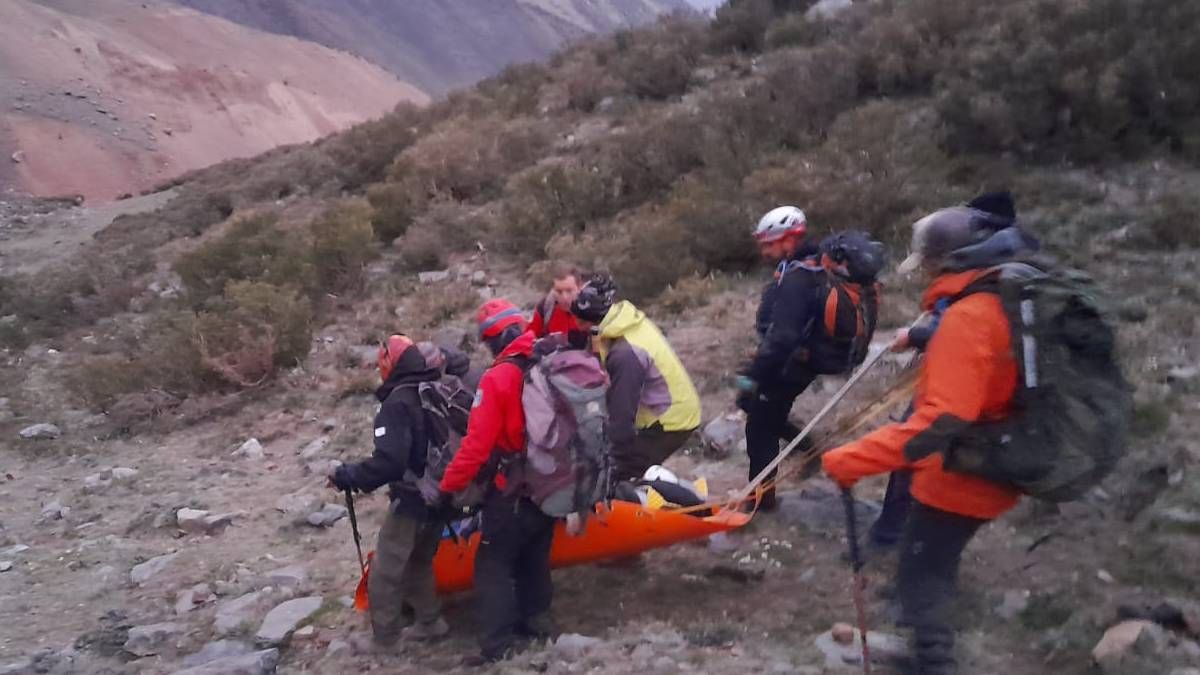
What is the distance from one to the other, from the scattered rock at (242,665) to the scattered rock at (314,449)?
2.93 m

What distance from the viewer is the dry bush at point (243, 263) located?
11219mm

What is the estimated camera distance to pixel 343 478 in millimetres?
4336

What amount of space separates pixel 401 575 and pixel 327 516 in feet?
6.41

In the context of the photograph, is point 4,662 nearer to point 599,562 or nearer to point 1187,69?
point 599,562

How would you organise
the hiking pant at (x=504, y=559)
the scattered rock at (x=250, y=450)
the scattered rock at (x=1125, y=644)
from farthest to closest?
the scattered rock at (x=250, y=450) → the hiking pant at (x=504, y=559) → the scattered rock at (x=1125, y=644)

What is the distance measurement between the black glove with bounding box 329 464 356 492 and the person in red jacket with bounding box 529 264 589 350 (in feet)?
3.28

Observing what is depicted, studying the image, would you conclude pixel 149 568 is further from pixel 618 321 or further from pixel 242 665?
pixel 618 321

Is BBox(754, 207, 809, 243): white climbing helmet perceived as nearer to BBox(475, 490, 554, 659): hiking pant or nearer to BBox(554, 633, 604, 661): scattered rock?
BBox(475, 490, 554, 659): hiking pant

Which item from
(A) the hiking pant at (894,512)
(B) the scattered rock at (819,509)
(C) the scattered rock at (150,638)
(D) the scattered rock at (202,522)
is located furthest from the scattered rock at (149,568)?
(A) the hiking pant at (894,512)

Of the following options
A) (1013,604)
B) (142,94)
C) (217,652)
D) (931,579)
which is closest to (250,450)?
(217,652)

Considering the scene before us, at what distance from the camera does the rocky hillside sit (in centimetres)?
436

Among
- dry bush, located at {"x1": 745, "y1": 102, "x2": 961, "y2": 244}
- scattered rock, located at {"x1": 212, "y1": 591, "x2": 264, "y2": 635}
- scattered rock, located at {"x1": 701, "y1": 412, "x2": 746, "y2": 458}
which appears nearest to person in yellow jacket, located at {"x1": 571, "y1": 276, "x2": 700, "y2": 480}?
scattered rock, located at {"x1": 701, "y1": 412, "x2": 746, "y2": 458}

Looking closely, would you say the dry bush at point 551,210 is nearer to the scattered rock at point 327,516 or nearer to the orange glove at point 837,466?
the scattered rock at point 327,516

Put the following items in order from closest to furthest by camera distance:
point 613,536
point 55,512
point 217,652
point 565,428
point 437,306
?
point 565,428, point 613,536, point 217,652, point 55,512, point 437,306
